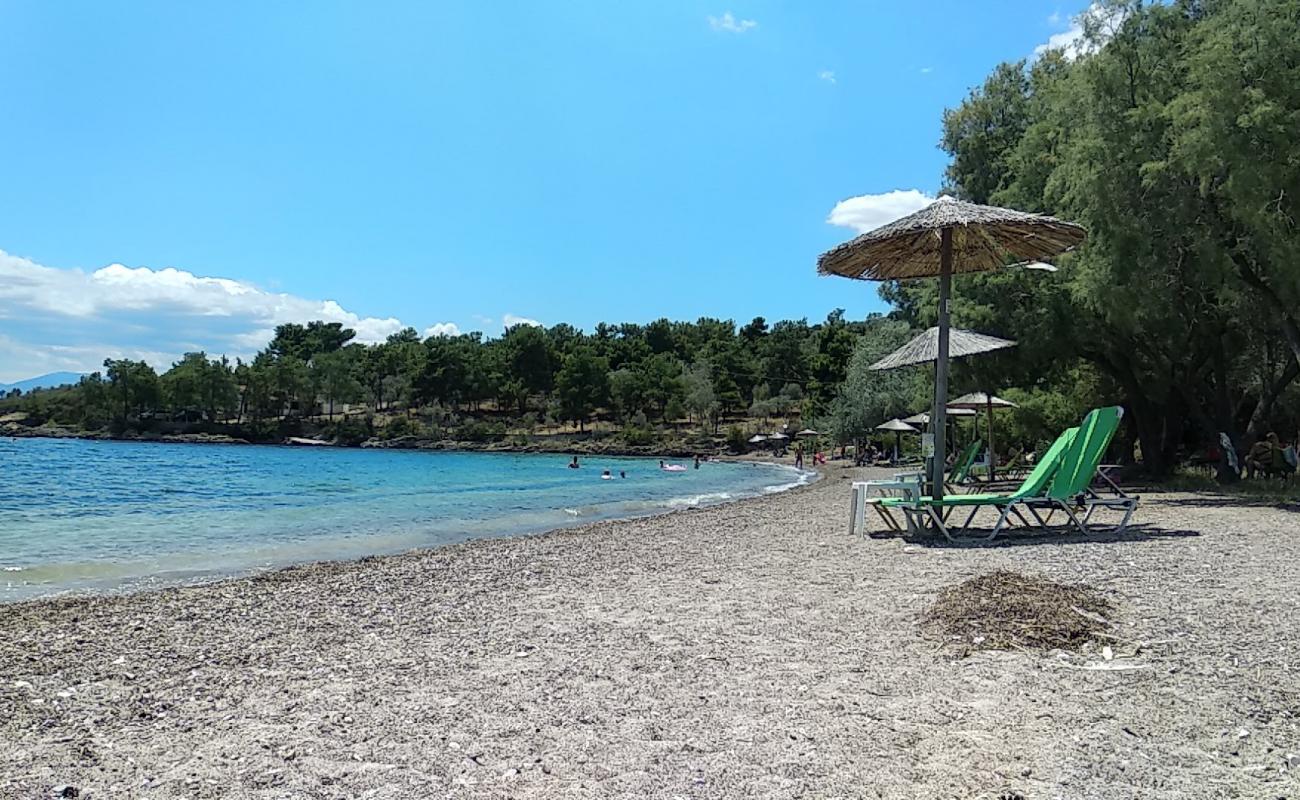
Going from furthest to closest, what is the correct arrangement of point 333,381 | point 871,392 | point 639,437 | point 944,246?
1. point 333,381
2. point 639,437
3. point 871,392
4. point 944,246

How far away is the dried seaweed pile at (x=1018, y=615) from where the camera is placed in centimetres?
464

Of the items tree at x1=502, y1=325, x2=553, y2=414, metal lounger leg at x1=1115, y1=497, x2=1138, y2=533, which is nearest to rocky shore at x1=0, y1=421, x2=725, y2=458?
tree at x1=502, y1=325, x2=553, y2=414

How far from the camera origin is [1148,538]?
28.4 feet

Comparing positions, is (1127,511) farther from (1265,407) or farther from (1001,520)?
(1265,407)

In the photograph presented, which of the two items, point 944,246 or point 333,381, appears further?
point 333,381

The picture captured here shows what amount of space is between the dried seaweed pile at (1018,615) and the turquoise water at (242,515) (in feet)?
29.6

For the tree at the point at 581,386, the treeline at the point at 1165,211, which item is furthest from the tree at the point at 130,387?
the treeline at the point at 1165,211

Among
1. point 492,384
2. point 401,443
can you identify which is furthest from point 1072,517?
point 492,384

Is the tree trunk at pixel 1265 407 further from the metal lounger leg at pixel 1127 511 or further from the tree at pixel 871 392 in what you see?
the tree at pixel 871 392

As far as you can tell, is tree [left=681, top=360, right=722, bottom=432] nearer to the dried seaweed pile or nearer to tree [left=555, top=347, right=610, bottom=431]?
tree [left=555, top=347, right=610, bottom=431]

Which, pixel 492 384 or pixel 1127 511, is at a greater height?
pixel 492 384

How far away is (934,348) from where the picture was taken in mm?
11805

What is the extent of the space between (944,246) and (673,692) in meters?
6.65

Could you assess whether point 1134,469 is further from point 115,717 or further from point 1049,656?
point 115,717
